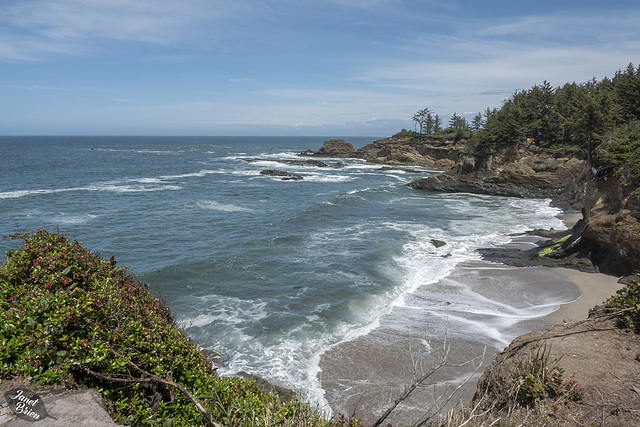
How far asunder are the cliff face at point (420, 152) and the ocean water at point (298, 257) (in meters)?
34.6

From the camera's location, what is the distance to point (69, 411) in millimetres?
4641

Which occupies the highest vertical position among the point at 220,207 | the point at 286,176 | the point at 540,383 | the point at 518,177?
the point at 518,177

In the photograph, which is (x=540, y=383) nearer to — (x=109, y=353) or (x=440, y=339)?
(x=109, y=353)

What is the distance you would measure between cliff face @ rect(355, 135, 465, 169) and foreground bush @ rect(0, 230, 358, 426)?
74597 millimetres

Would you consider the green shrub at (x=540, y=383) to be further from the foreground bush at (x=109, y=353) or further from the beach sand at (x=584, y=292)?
the beach sand at (x=584, y=292)

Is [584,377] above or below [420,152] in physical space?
below

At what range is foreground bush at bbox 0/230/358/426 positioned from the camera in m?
5.02

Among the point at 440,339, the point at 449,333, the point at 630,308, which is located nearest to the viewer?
the point at 630,308

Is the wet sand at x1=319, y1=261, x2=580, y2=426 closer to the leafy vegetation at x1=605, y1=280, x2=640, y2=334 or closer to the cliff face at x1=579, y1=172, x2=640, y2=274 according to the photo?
the cliff face at x1=579, y1=172, x2=640, y2=274

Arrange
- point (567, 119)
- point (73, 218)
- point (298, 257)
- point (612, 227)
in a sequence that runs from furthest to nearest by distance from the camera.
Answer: point (567, 119)
point (73, 218)
point (298, 257)
point (612, 227)

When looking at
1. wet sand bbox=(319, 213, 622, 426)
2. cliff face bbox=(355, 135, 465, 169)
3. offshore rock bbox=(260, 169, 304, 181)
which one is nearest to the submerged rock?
wet sand bbox=(319, 213, 622, 426)

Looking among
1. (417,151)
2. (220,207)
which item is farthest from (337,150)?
(220,207)

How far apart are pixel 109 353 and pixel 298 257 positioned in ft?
54.8

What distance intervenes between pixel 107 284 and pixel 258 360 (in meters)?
6.18
